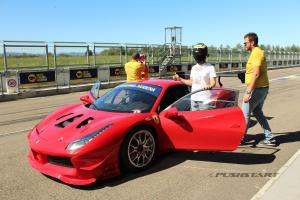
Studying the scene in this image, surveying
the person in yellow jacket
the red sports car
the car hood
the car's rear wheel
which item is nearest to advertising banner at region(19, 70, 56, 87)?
the person in yellow jacket

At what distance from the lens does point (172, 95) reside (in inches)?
230

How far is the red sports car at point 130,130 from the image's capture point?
174 inches

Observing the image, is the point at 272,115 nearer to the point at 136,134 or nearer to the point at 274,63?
the point at 136,134

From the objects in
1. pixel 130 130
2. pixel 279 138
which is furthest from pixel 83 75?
pixel 130 130

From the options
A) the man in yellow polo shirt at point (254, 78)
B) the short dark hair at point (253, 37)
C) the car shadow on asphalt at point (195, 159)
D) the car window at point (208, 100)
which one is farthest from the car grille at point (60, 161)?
the short dark hair at point (253, 37)

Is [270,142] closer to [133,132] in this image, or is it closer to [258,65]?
[258,65]

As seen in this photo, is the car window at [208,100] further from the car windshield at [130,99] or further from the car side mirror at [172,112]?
the car windshield at [130,99]

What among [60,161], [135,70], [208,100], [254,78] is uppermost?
[135,70]

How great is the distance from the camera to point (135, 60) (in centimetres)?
860

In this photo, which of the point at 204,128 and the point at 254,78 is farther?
the point at 254,78

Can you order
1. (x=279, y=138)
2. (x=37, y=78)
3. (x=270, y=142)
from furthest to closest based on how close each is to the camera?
(x=37, y=78) < (x=279, y=138) < (x=270, y=142)

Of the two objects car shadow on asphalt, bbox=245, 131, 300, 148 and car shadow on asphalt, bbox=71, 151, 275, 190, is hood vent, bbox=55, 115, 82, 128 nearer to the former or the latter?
car shadow on asphalt, bbox=71, 151, 275, 190

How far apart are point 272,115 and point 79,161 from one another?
22.1ft

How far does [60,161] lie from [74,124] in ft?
2.02
